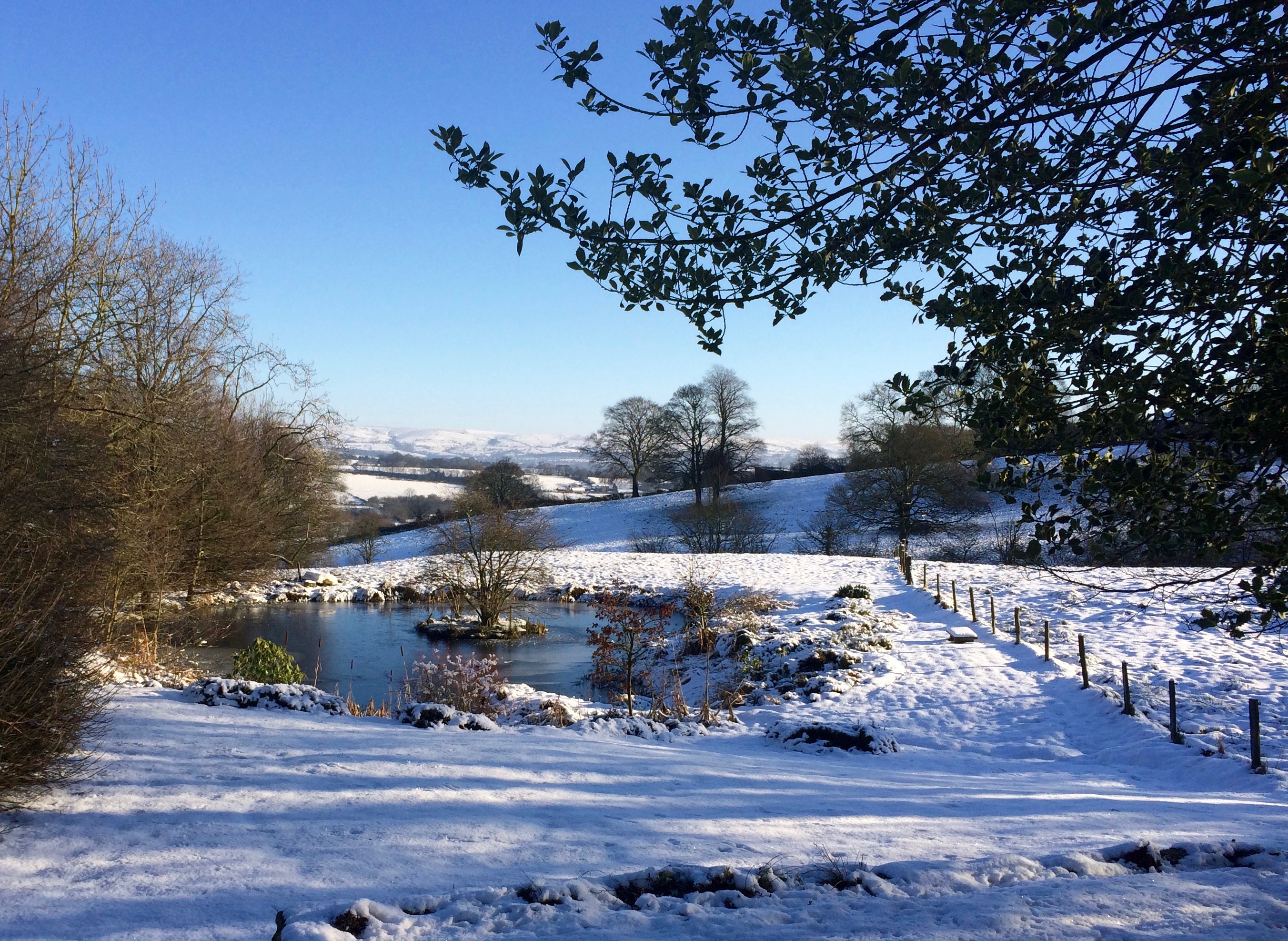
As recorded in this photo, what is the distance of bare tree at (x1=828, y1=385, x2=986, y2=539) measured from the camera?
3212cm

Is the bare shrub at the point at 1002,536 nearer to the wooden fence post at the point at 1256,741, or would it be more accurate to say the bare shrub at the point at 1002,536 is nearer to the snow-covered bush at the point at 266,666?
the wooden fence post at the point at 1256,741

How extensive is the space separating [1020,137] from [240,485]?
19.3m

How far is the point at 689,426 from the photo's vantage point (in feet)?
156

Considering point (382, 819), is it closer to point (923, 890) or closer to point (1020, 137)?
point (923, 890)

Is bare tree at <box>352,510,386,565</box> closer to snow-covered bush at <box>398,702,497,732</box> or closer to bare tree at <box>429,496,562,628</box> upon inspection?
bare tree at <box>429,496,562,628</box>

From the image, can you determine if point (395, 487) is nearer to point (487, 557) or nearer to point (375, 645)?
point (487, 557)

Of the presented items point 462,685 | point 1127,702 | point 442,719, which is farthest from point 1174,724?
point 462,685

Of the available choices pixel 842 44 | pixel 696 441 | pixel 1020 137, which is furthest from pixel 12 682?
pixel 696 441

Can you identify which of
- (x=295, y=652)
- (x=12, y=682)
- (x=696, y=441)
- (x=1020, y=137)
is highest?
(x=696, y=441)

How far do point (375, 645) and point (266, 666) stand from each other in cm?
852

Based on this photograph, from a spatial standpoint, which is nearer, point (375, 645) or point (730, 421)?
point (375, 645)

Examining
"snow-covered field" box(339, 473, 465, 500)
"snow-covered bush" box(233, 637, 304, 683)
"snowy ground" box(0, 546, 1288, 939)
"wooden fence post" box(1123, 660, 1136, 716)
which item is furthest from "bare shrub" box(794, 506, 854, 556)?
"snow-covered field" box(339, 473, 465, 500)

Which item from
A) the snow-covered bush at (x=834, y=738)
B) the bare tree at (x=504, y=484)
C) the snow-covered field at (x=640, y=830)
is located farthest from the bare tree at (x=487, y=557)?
the snow-covered bush at (x=834, y=738)

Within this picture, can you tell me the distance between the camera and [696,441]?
47.7 m
